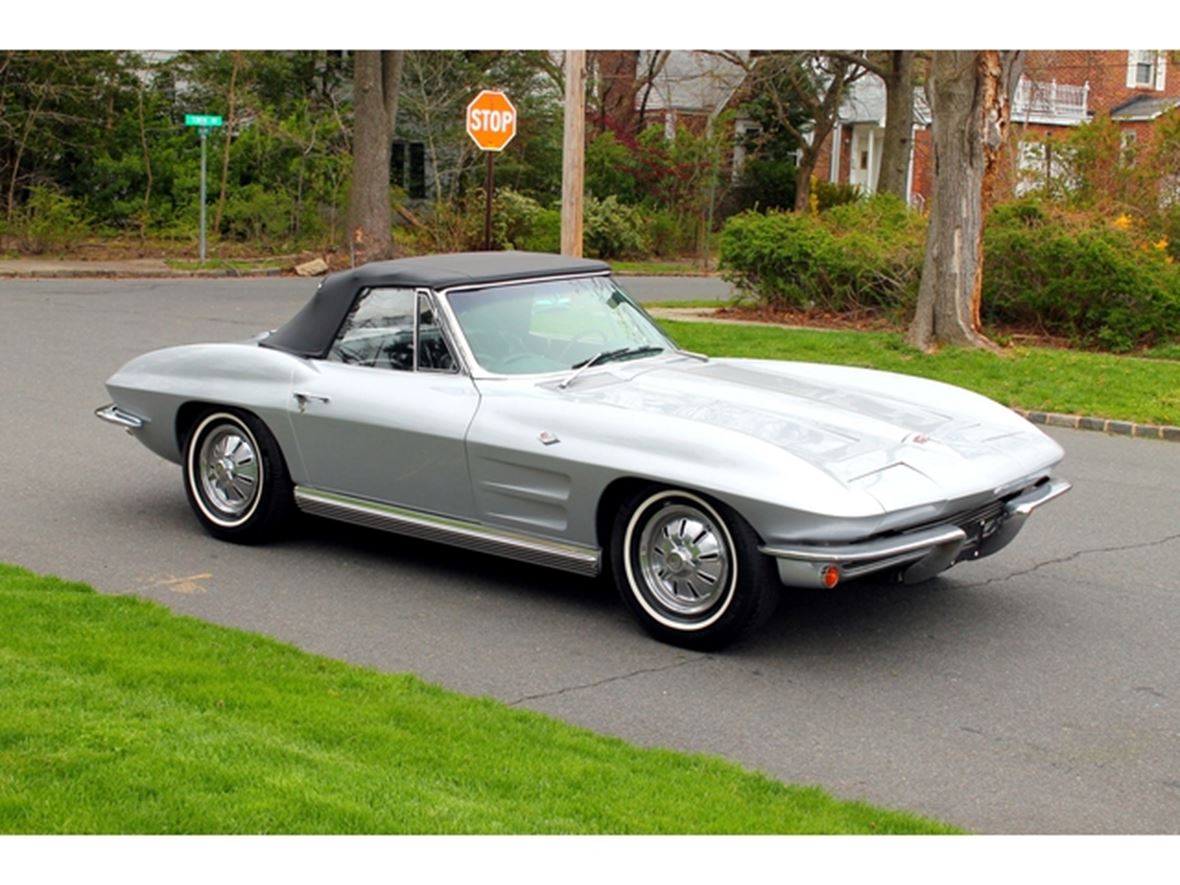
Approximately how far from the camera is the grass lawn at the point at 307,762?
12.3 ft

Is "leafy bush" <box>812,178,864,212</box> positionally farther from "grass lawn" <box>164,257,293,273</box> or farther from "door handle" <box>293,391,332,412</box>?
"door handle" <box>293,391,332,412</box>

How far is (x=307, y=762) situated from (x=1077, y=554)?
4.96 metres

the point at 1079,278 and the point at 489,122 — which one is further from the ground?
the point at 489,122

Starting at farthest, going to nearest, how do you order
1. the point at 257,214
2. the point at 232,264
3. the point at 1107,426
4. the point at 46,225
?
1. the point at 257,214
2. the point at 232,264
3. the point at 46,225
4. the point at 1107,426

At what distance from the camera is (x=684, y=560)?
5930mm

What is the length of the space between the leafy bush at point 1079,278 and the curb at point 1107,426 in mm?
4380

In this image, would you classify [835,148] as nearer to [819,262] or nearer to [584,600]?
[819,262]

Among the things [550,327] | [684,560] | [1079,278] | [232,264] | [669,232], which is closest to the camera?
[684,560]

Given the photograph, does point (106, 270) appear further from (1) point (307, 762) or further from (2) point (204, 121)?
(1) point (307, 762)

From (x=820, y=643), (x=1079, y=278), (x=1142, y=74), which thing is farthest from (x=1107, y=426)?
(x=1142, y=74)

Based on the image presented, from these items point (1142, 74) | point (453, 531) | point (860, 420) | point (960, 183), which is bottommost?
point (453, 531)

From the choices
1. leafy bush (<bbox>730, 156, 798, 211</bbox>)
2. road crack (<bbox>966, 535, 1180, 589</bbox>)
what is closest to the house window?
leafy bush (<bbox>730, 156, 798, 211</bbox>)

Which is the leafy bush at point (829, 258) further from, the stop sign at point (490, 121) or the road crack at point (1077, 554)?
the road crack at point (1077, 554)

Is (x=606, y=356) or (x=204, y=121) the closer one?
(x=606, y=356)
